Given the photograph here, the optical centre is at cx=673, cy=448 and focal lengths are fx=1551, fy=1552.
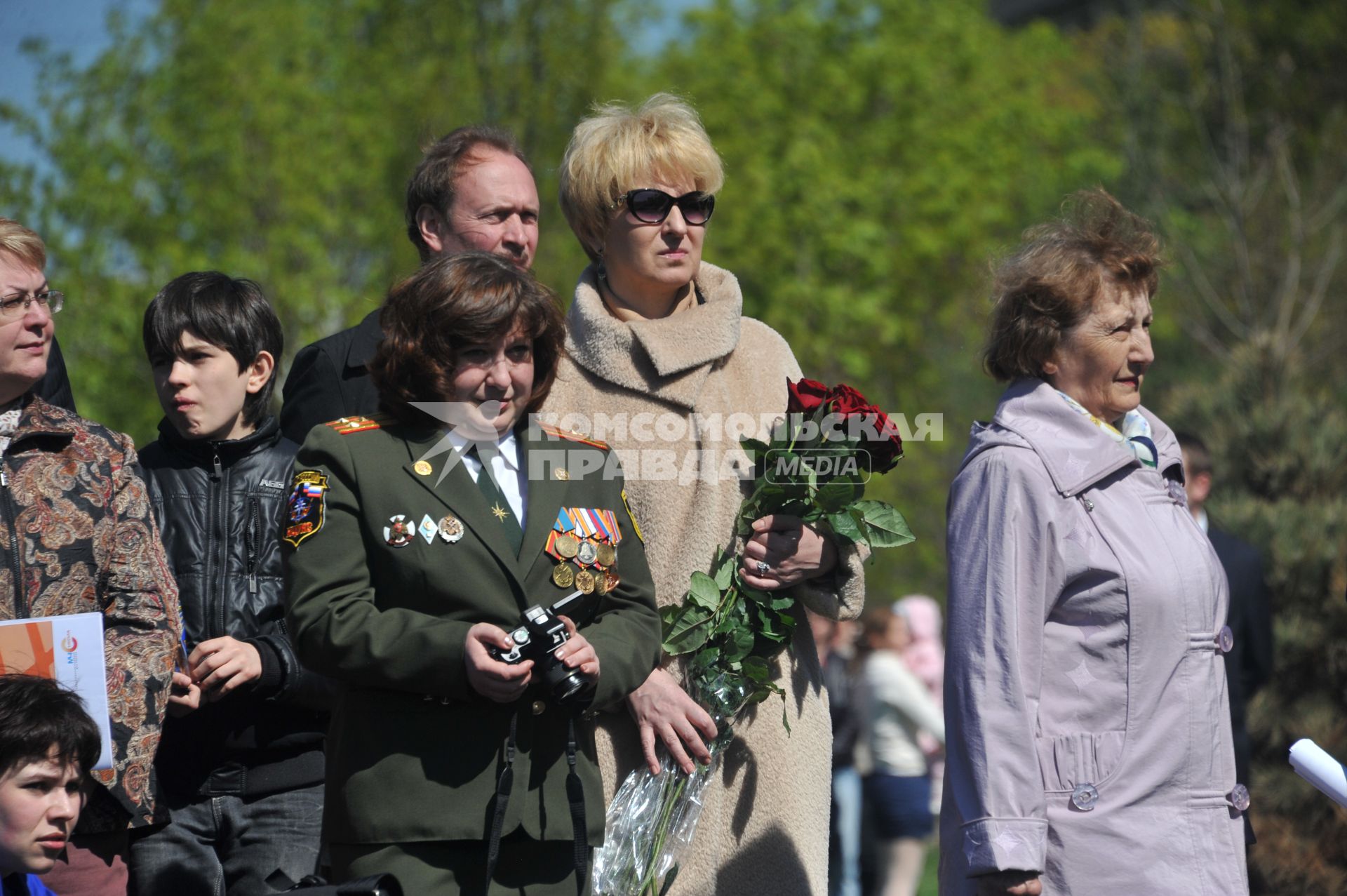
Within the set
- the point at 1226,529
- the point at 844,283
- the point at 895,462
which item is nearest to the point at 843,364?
the point at 844,283

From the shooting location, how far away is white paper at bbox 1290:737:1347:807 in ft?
10.6

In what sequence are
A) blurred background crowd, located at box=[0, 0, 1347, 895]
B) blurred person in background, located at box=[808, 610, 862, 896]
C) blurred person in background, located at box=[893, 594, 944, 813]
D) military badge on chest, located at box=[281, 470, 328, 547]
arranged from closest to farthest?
1. military badge on chest, located at box=[281, 470, 328, 547]
2. blurred person in background, located at box=[808, 610, 862, 896]
3. blurred person in background, located at box=[893, 594, 944, 813]
4. blurred background crowd, located at box=[0, 0, 1347, 895]

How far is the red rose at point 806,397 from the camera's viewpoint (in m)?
3.87

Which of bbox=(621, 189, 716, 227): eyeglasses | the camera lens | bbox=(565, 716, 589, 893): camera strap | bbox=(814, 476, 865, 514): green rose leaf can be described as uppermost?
bbox=(621, 189, 716, 227): eyeglasses

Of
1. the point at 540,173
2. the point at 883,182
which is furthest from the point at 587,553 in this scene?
the point at 883,182

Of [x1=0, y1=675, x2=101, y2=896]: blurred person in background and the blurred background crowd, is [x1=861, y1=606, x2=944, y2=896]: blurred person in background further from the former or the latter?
[x1=0, y1=675, x2=101, y2=896]: blurred person in background

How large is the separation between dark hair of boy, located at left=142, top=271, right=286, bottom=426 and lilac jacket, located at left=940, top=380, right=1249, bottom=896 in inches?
76.1

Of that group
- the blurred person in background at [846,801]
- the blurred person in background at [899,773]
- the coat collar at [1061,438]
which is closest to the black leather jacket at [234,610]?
the coat collar at [1061,438]

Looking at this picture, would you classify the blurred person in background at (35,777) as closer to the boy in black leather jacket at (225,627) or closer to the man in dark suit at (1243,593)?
the boy in black leather jacket at (225,627)

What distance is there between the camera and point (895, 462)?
4.02 metres

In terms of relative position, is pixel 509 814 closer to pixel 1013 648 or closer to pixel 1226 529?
pixel 1013 648

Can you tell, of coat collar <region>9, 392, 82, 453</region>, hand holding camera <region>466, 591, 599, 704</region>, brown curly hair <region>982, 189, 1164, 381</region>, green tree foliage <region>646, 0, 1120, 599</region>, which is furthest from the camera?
green tree foliage <region>646, 0, 1120, 599</region>

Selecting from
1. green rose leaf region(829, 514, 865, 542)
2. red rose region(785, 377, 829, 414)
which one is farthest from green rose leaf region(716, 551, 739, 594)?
red rose region(785, 377, 829, 414)

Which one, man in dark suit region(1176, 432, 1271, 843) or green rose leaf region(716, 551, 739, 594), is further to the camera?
man in dark suit region(1176, 432, 1271, 843)
